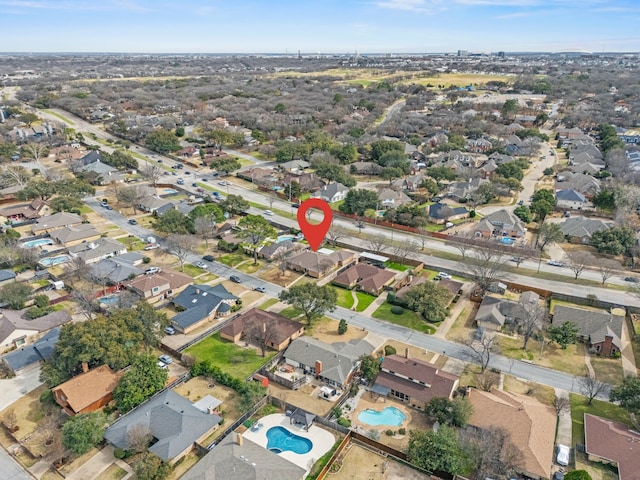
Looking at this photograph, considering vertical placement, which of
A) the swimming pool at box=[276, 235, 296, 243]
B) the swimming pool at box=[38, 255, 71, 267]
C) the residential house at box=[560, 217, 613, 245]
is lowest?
the swimming pool at box=[38, 255, 71, 267]

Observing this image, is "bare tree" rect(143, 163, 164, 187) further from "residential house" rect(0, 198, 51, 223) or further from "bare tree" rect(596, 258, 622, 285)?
"bare tree" rect(596, 258, 622, 285)

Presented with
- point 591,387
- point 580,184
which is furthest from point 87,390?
point 580,184

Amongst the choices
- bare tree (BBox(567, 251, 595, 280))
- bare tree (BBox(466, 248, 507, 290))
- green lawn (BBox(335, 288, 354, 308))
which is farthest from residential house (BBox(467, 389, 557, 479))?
bare tree (BBox(567, 251, 595, 280))

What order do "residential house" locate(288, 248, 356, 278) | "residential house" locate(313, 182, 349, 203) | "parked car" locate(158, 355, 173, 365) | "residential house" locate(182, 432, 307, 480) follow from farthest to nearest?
1. "residential house" locate(313, 182, 349, 203)
2. "residential house" locate(288, 248, 356, 278)
3. "parked car" locate(158, 355, 173, 365)
4. "residential house" locate(182, 432, 307, 480)

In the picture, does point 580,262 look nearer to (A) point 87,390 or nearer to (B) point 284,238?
(B) point 284,238

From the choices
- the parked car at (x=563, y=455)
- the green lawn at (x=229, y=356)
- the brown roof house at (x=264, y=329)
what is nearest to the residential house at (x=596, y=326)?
the parked car at (x=563, y=455)

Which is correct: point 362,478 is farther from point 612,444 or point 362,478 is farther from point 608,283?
point 608,283

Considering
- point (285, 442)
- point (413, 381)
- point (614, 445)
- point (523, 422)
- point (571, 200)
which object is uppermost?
point (571, 200)
